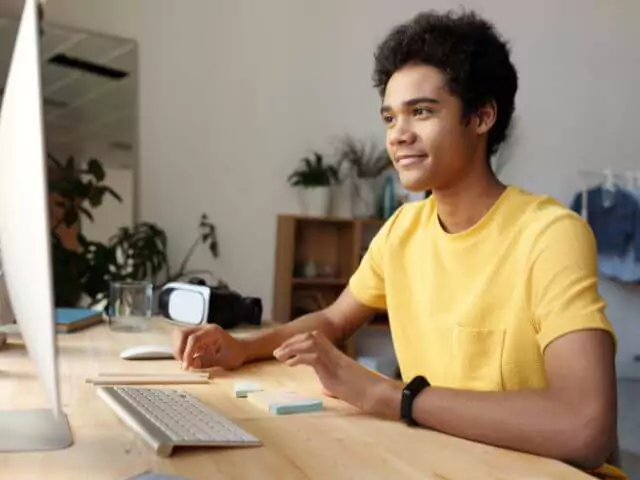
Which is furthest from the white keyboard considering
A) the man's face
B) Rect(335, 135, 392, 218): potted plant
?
Rect(335, 135, 392, 218): potted plant

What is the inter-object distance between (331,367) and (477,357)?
28cm

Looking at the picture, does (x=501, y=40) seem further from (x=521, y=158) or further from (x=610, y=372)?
(x=521, y=158)

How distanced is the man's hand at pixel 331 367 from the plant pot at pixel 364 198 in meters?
2.89

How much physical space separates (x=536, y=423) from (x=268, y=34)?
10.7ft

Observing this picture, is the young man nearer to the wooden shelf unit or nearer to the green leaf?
the green leaf

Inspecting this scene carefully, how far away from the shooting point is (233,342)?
1425 mm

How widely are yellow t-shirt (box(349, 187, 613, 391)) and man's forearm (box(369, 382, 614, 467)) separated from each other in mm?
121

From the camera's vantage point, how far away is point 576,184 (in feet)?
14.6

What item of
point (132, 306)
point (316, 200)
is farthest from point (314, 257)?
point (132, 306)

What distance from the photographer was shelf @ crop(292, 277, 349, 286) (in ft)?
12.6

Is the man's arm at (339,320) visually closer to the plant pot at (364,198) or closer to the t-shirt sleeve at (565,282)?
the t-shirt sleeve at (565,282)

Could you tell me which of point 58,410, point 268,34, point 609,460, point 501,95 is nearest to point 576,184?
point 268,34

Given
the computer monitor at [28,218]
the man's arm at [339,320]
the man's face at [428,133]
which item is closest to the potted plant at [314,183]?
the man's arm at [339,320]

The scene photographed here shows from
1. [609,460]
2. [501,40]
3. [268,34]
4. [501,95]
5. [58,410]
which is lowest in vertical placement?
[609,460]
